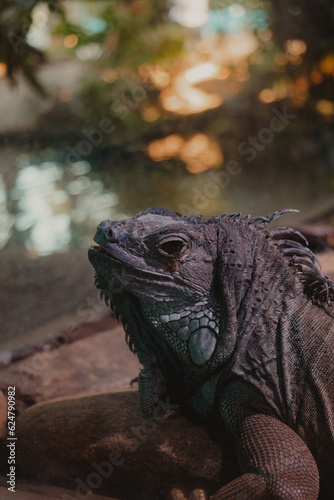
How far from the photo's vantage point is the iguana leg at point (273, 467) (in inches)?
95.6

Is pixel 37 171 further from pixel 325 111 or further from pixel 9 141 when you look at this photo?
pixel 325 111

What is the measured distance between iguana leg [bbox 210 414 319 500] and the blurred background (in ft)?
14.7

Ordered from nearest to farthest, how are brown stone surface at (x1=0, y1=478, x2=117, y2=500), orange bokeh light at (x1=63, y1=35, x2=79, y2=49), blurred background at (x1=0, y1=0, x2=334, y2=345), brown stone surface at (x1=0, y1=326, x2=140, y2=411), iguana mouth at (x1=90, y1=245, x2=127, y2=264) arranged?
iguana mouth at (x1=90, y1=245, x2=127, y2=264) → brown stone surface at (x1=0, y1=478, x2=117, y2=500) → brown stone surface at (x1=0, y1=326, x2=140, y2=411) → blurred background at (x1=0, y1=0, x2=334, y2=345) → orange bokeh light at (x1=63, y1=35, x2=79, y2=49)

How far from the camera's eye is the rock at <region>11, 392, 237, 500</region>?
10.1 feet

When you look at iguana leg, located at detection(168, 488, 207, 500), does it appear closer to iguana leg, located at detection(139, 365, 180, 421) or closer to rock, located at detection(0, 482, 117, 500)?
iguana leg, located at detection(139, 365, 180, 421)

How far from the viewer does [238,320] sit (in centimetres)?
277

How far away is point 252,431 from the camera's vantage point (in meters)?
2.64

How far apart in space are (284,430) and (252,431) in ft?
0.56

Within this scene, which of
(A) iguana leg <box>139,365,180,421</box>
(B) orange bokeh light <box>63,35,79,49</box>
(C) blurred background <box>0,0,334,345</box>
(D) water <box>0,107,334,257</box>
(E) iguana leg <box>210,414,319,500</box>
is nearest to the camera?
(E) iguana leg <box>210,414,319,500</box>

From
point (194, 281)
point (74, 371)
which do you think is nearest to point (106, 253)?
point (194, 281)

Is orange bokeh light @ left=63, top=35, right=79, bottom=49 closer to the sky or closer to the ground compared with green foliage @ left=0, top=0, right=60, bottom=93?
closer to the sky

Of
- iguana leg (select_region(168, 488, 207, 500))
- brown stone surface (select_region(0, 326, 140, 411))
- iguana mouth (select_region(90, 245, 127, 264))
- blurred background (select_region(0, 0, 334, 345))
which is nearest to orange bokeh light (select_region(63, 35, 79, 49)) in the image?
blurred background (select_region(0, 0, 334, 345))

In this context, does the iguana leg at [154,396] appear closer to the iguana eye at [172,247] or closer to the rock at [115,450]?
the rock at [115,450]

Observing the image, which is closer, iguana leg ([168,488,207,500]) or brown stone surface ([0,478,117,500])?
iguana leg ([168,488,207,500])
